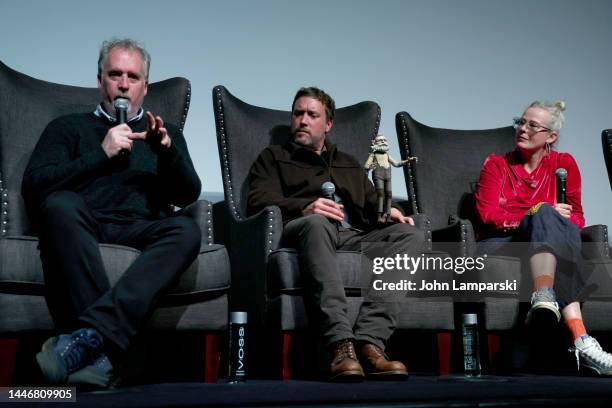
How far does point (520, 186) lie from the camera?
10.5 ft

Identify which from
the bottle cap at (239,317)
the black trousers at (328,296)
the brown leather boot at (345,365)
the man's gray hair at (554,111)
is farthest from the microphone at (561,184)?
the bottle cap at (239,317)

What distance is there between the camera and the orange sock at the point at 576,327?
2586mm

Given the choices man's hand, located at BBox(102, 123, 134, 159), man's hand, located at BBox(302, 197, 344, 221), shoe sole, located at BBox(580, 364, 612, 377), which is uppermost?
man's hand, located at BBox(102, 123, 134, 159)

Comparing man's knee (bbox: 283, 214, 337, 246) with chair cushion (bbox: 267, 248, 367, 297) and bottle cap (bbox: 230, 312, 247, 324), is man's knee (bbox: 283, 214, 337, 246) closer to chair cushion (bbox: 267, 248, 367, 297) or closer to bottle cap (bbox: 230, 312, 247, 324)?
chair cushion (bbox: 267, 248, 367, 297)

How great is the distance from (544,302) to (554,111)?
3.55 ft

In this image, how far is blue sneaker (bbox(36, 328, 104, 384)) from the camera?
178cm

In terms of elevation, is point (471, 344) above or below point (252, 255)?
below

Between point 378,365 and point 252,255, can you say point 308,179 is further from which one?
point 378,365

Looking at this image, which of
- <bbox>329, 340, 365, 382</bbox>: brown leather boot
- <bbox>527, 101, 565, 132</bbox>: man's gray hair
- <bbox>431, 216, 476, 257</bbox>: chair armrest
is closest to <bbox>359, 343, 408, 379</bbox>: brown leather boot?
<bbox>329, 340, 365, 382</bbox>: brown leather boot

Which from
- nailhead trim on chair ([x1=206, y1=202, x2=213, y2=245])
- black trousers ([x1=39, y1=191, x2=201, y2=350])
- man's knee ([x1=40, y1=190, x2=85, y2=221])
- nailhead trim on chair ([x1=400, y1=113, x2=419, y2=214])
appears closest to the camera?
black trousers ([x1=39, y1=191, x2=201, y2=350])

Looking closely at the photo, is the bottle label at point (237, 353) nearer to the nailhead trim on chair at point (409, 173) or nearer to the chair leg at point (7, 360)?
the chair leg at point (7, 360)

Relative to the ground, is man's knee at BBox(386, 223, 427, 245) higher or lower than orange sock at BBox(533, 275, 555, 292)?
higher

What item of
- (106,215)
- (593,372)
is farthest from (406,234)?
(106,215)

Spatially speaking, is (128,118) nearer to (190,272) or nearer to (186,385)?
(190,272)
